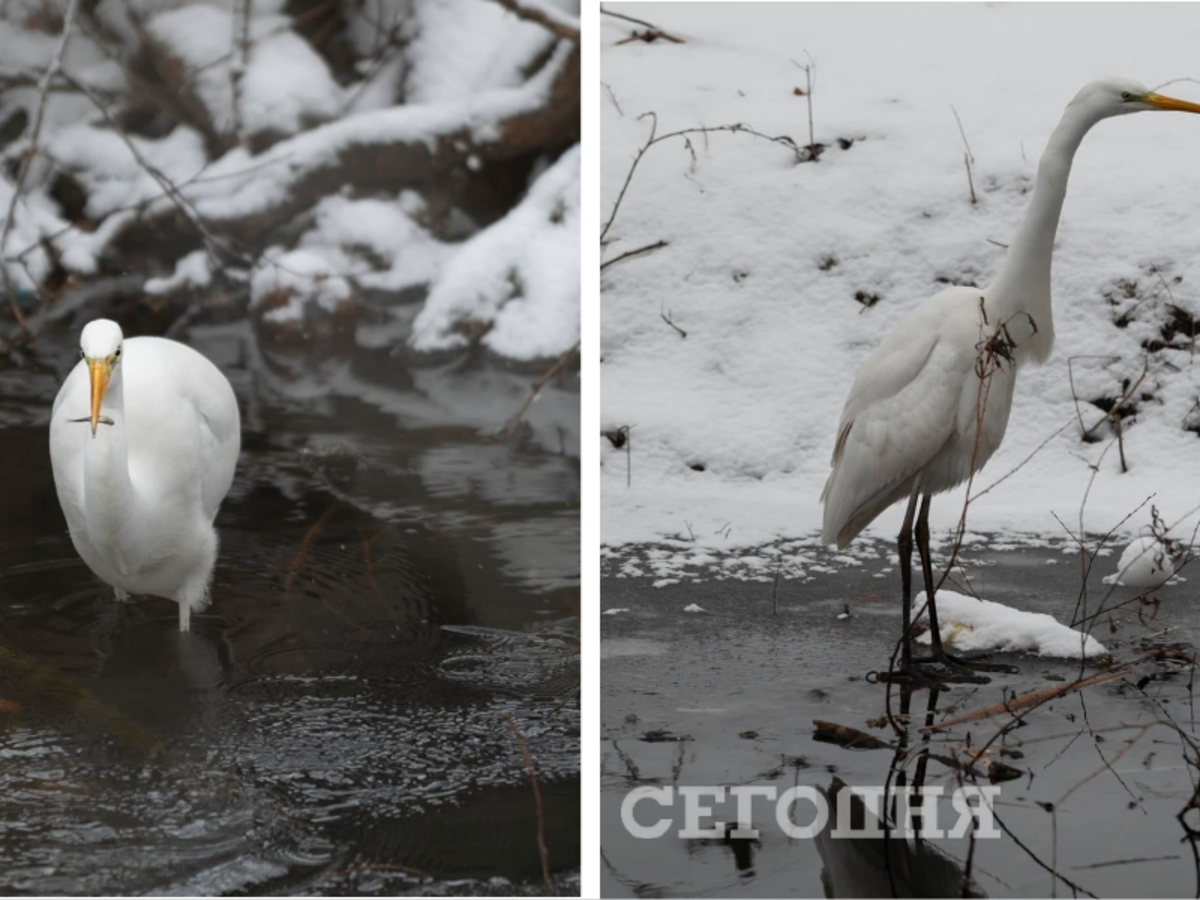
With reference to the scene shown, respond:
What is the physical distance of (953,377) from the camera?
2123 mm

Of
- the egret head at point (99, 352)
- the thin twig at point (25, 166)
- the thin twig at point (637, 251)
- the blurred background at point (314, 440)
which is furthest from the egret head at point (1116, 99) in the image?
the thin twig at point (25, 166)

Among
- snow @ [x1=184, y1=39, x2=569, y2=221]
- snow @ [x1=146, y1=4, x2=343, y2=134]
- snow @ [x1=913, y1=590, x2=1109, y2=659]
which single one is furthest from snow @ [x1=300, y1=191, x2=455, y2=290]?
snow @ [x1=913, y1=590, x2=1109, y2=659]

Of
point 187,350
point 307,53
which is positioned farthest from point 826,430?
point 307,53

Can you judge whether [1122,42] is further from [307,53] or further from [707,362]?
[307,53]

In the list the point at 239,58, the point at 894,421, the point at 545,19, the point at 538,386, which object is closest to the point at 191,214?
the point at 239,58

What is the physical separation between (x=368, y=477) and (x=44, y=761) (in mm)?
1057

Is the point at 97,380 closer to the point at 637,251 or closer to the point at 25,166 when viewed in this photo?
the point at 637,251

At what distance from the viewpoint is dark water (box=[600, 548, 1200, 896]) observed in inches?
65.6

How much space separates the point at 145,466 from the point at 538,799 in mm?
766

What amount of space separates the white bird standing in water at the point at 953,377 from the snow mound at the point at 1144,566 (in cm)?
30

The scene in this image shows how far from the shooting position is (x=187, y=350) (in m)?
2.36

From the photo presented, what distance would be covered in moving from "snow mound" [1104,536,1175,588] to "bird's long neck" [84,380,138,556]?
1.47 meters

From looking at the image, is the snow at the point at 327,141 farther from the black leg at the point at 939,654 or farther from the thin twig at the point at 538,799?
the thin twig at the point at 538,799

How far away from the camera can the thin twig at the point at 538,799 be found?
68.7 inches
